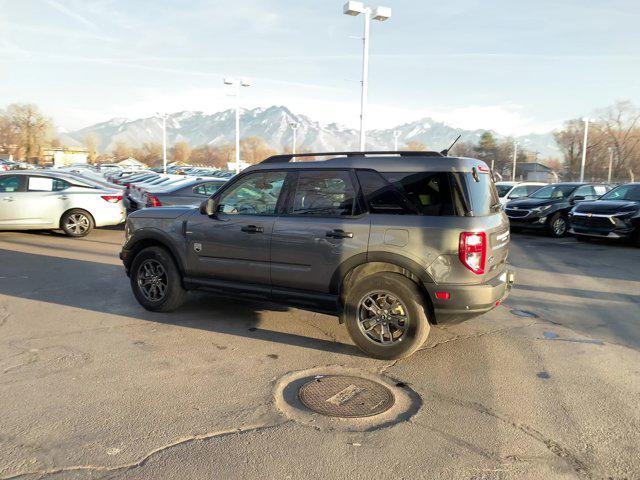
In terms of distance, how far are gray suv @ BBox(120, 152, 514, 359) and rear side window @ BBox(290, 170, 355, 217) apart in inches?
0.4

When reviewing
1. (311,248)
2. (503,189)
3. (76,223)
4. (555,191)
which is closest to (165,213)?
(311,248)

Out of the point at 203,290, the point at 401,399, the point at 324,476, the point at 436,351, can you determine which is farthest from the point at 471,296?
the point at 203,290

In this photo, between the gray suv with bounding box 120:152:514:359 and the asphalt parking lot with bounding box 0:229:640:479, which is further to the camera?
the gray suv with bounding box 120:152:514:359

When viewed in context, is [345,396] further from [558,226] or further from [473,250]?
[558,226]

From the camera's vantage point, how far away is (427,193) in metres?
4.44

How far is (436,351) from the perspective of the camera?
4.85 metres

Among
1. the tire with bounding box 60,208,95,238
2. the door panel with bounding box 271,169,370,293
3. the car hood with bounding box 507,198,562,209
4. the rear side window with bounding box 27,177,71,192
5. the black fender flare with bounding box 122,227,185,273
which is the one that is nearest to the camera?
the door panel with bounding box 271,169,370,293

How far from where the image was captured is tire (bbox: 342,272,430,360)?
4.43 m


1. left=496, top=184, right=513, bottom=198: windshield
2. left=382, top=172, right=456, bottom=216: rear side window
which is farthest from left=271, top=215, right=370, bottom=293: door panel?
left=496, top=184, right=513, bottom=198: windshield

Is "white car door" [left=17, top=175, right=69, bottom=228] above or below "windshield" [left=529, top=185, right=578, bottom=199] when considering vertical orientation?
below

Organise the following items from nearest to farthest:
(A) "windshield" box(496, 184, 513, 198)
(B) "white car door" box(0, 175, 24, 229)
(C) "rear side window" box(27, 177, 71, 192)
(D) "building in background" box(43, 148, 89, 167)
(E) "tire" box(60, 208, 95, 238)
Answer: (B) "white car door" box(0, 175, 24, 229) → (C) "rear side window" box(27, 177, 71, 192) → (E) "tire" box(60, 208, 95, 238) → (A) "windshield" box(496, 184, 513, 198) → (D) "building in background" box(43, 148, 89, 167)

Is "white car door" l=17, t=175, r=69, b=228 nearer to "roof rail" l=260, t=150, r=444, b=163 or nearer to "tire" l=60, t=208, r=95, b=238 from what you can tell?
"tire" l=60, t=208, r=95, b=238

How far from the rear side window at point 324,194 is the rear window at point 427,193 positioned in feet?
0.57

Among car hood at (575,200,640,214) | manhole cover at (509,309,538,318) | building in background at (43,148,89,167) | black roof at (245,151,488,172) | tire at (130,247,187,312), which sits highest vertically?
building in background at (43,148,89,167)
